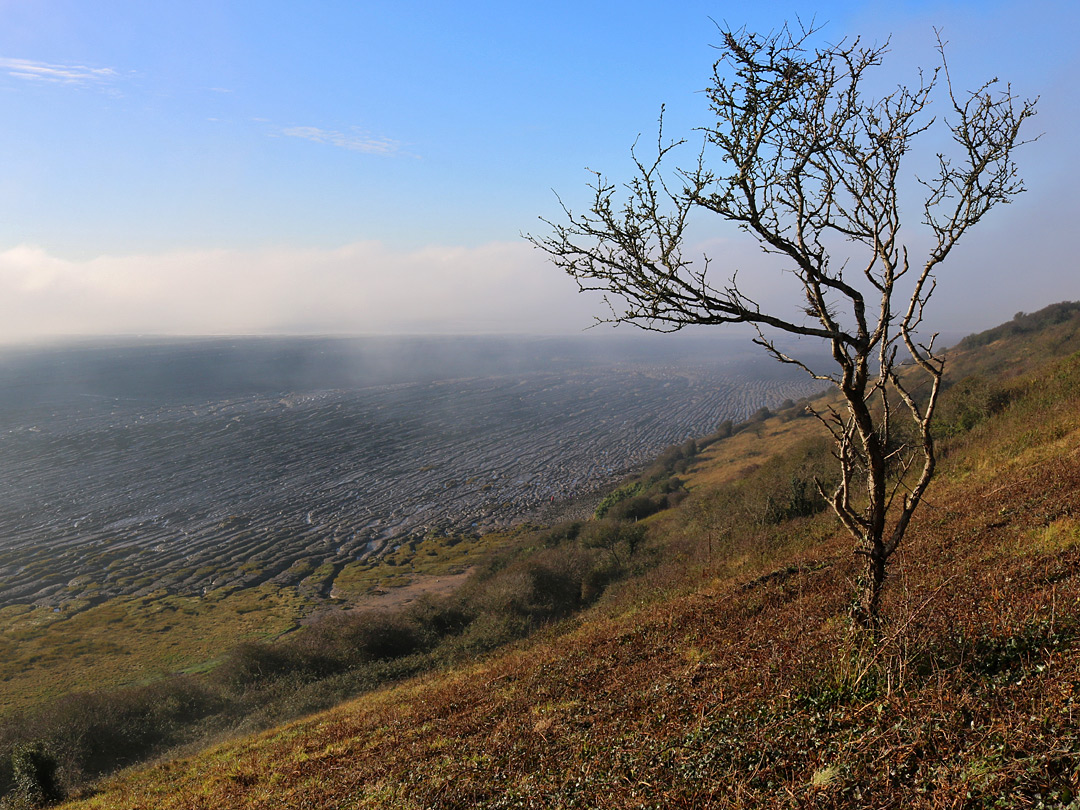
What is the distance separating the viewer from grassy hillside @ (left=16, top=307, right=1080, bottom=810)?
13.0 ft

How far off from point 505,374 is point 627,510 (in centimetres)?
15125

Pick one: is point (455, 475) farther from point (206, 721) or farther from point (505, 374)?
point (505, 374)

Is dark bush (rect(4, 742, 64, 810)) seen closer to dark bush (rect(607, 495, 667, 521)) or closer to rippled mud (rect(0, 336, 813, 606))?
rippled mud (rect(0, 336, 813, 606))

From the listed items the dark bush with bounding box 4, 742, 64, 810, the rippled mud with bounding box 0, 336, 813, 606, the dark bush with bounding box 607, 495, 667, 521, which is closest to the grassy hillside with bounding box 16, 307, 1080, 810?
Answer: the dark bush with bounding box 4, 742, 64, 810

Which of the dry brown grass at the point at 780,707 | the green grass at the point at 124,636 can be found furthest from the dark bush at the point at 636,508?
the dry brown grass at the point at 780,707

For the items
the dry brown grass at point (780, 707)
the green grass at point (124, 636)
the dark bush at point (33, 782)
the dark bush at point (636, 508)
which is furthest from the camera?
the dark bush at point (636, 508)

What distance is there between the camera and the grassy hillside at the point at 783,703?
397cm

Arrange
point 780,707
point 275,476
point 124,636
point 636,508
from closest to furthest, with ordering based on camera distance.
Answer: point 780,707 < point 124,636 < point 636,508 < point 275,476

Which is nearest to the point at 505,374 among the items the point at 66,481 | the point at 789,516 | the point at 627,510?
the point at 66,481

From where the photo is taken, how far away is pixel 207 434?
94750 mm

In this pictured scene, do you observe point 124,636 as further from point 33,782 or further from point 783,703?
point 783,703

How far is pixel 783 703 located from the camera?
5559 mm

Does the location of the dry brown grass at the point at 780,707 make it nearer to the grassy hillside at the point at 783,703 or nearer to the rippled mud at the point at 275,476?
the grassy hillside at the point at 783,703

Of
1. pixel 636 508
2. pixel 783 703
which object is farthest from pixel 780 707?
pixel 636 508
